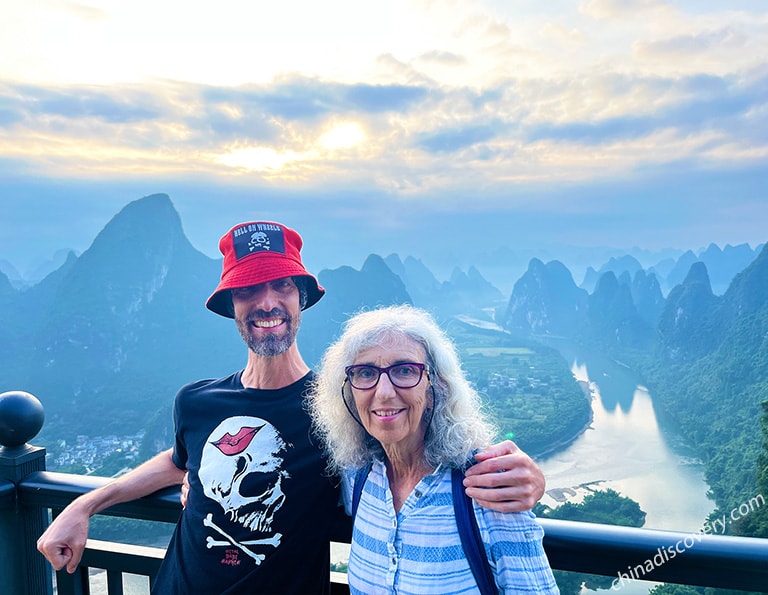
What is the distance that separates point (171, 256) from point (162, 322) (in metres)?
5.04

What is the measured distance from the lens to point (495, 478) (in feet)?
2.87

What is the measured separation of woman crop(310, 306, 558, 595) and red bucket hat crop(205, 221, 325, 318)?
0.34 meters

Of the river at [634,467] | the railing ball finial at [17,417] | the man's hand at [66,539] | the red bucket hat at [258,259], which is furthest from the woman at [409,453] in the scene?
the river at [634,467]

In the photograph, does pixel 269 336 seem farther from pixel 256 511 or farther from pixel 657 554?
pixel 657 554

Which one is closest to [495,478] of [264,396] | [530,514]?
[530,514]

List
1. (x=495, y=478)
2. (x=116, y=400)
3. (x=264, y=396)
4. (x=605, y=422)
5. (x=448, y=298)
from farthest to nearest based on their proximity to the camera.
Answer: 1. (x=448, y=298)
2. (x=116, y=400)
3. (x=605, y=422)
4. (x=264, y=396)
5. (x=495, y=478)

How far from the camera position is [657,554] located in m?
0.89

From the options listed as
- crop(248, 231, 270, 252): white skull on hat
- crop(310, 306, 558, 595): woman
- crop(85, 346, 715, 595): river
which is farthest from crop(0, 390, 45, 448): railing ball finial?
crop(85, 346, 715, 595): river

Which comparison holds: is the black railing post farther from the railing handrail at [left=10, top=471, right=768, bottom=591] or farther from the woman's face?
the railing handrail at [left=10, top=471, right=768, bottom=591]

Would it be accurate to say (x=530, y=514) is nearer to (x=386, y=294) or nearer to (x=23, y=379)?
(x=23, y=379)

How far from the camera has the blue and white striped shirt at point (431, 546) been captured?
2.81 ft

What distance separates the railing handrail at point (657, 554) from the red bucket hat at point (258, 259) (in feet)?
2.77

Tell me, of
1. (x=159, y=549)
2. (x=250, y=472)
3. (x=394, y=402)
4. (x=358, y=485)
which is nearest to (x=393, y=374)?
(x=394, y=402)

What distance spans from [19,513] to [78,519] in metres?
0.29
